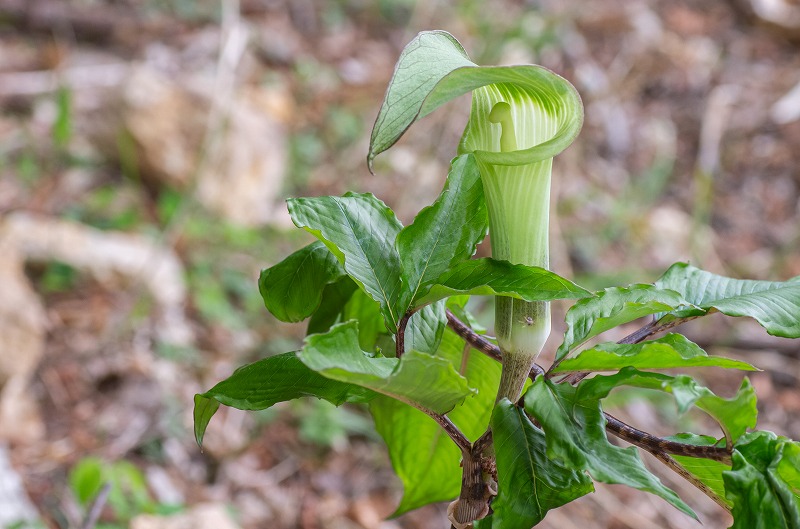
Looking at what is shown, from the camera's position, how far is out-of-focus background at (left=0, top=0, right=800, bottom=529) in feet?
6.16

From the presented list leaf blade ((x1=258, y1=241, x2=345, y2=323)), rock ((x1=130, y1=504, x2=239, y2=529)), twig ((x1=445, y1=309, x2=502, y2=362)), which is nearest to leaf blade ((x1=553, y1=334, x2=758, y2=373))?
twig ((x1=445, y1=309, x2=502, y2=362))

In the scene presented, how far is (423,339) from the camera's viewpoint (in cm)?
65

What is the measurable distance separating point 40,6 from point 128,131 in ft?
3.56

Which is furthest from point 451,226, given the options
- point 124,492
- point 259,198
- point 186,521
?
point 259,198

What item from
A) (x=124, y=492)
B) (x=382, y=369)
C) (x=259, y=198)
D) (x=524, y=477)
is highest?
(x=382, y=369)

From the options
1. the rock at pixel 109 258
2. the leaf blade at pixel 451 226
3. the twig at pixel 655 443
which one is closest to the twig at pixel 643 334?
the twig at pixel 655 443

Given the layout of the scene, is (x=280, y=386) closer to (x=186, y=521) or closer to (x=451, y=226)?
(x=451, y=226)

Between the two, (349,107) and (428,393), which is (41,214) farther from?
(428,393)

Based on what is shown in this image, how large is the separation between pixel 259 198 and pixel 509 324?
2.36m

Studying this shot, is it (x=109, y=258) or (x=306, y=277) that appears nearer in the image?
(x=306, y=277)

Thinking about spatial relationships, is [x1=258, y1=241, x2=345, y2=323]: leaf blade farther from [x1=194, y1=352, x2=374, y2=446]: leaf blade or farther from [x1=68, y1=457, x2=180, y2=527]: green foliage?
[x1=68, y1=457, x2=180, y2=527]: green foliage

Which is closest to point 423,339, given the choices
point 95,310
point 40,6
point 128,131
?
point 95,310

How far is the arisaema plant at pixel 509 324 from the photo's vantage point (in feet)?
1.62

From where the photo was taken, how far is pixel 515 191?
0.58m
